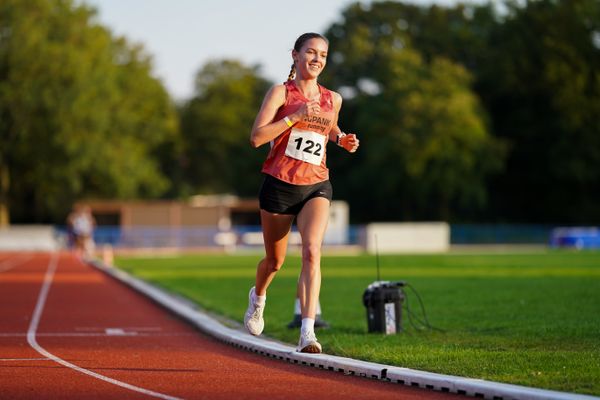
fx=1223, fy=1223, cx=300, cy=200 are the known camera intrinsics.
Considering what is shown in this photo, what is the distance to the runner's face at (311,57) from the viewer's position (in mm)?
10219

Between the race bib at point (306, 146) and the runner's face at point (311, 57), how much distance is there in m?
0.50

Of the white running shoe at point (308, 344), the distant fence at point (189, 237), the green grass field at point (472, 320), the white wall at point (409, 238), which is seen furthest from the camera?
the distant fence at point (189, 237)

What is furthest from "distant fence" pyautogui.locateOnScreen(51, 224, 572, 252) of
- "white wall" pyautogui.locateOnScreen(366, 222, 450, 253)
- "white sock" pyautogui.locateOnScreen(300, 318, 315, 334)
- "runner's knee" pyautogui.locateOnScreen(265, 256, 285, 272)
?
"white sock" pyautogui.locateOnScreen(300, 318, 315, 334)

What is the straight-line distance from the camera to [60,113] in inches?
2985

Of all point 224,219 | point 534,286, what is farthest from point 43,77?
point 534,286

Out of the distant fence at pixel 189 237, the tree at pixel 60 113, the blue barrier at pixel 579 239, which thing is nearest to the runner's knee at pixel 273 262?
the distant fence at pixel 189 237

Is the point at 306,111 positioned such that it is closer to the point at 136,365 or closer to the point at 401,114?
the point at 136,365

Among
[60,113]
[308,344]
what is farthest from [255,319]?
[60,113]

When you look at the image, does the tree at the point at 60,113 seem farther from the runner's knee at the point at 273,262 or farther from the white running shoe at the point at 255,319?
the runner's knee at the point at 273,262

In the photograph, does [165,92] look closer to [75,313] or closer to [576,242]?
[576,242]

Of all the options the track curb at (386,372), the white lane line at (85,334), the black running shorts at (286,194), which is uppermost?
the black running shorts at (286,194)

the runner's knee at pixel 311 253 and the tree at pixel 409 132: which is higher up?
the tree at pixel 409 132

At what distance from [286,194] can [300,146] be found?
1.43 ft

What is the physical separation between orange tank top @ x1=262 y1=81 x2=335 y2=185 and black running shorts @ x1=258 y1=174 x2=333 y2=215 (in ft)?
0.18
